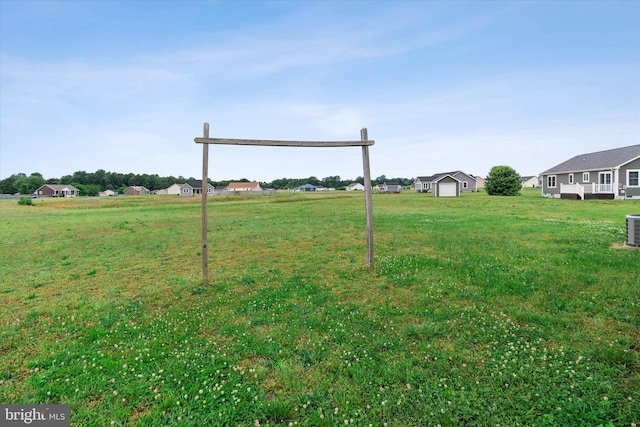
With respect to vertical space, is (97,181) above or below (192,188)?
above

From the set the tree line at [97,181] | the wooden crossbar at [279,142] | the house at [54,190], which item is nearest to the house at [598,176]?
the wooden crossbar at [279,142]

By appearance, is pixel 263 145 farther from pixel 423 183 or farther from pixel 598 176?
pixel 423 183

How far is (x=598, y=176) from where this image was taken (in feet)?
108

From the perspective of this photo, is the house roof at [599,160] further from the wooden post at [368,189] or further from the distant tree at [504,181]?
the wooden post at [368,189]

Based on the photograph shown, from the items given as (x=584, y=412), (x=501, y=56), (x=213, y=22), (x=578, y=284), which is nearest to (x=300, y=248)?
(x=578, y=284)

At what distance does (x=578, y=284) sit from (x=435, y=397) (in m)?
5.42

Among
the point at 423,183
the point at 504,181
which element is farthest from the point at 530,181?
the point at 504,181

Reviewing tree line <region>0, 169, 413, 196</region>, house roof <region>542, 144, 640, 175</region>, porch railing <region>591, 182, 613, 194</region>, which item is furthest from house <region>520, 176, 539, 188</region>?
porch railing <region>591, 182, 613, 194</region>

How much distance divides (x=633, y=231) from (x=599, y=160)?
35.4 metres

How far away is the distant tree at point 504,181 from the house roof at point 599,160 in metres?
6.79

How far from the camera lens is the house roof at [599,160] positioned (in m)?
30.6

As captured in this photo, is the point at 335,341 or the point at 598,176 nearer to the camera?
the point at 335,341

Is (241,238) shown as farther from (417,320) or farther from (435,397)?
(435,397)

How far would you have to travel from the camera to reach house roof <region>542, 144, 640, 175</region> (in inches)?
1205
